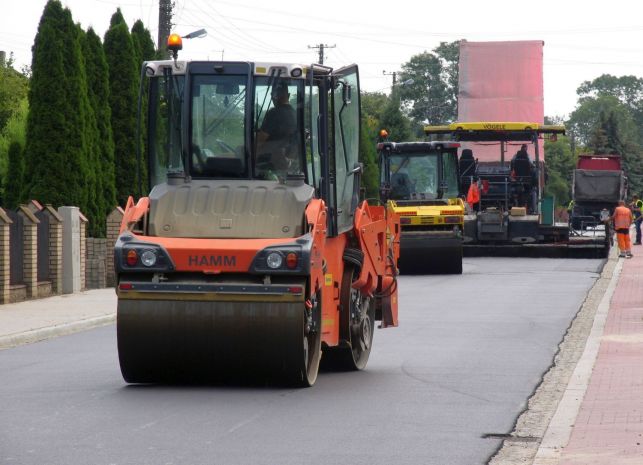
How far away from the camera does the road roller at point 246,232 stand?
11.3 meters

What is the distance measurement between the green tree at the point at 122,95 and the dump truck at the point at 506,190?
8944 millimetres

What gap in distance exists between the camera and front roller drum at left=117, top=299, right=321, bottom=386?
11.3 m

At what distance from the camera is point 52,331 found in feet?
61.2

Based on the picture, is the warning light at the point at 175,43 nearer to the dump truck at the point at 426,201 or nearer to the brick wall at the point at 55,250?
the brick wall at the point at 55,250

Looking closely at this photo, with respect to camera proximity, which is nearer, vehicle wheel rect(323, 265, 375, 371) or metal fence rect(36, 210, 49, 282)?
vehicle wheel rect(323, 265, 375, 371)

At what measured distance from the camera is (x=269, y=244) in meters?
11.4

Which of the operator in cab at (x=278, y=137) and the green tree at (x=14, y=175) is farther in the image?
the green tree at (x=14, y=175)

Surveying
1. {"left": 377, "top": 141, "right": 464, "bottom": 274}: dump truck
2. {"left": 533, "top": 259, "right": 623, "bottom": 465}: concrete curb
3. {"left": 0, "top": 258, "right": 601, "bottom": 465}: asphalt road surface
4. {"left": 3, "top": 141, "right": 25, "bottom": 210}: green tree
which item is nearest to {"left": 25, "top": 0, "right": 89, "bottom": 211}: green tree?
{"left": 3, "top": 141, "right": 25, "bottom": 210}: green tree

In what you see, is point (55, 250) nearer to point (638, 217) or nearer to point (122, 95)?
point (122, 95)

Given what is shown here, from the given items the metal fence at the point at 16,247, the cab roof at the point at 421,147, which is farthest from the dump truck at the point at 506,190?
the metal fence at the point at 16,247

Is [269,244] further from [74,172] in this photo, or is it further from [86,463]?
[74,172]

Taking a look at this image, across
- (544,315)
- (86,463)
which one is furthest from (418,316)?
(86,463)

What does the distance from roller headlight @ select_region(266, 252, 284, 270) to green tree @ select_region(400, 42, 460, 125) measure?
12239cm

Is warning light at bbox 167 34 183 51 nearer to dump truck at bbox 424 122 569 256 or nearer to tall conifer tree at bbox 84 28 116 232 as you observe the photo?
tall conifer tree at bbox 84 28 116 232
